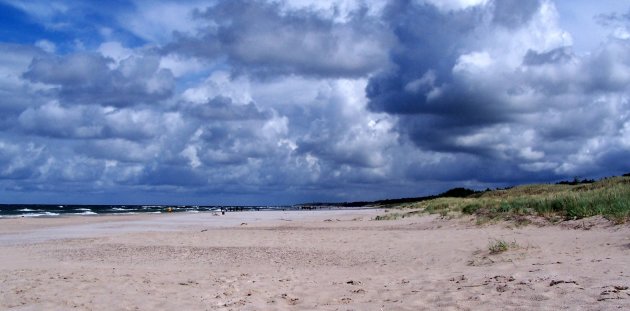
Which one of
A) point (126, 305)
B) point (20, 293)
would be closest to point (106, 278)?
point (20, 293)

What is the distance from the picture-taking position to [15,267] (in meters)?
13.6

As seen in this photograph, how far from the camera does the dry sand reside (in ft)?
25.8

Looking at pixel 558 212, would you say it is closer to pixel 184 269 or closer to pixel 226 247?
pixel 226 247

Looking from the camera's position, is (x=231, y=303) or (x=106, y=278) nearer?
(x=231, y=303)

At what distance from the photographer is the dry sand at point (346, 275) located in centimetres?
786

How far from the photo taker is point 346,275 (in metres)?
11.7

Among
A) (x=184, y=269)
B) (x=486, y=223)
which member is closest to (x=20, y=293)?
(x=184, y=269)

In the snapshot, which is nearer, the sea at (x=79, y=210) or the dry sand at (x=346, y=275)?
the dry sand at (x=346, y=275)

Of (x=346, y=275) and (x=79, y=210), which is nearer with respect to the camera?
(x=346, y=275)

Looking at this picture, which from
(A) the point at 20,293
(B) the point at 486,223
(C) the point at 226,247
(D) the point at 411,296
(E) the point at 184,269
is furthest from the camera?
(B) the point at 486,223

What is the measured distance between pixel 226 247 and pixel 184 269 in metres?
5.38

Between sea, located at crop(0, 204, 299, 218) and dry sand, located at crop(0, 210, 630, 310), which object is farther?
sea, located at crop(0, 204, 299, 218)

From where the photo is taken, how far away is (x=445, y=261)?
12.9 metres

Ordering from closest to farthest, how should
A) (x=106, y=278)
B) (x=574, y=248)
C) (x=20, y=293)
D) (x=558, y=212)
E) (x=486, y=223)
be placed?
1. (x=20, y=293)
2. (x=106, y=278)
3. (x=574, y=248)
4. (x=558, y=212)
5. (x=486, y=223)
